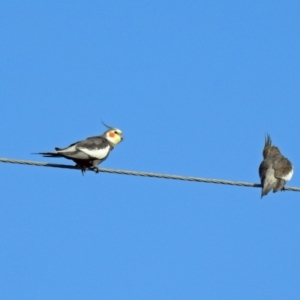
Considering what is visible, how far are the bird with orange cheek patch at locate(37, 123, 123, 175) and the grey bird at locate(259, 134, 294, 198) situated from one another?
2.44 m

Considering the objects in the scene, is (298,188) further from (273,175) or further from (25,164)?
(25,164)

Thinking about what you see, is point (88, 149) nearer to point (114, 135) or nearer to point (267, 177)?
point (114, 135)

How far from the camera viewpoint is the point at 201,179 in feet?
36.7

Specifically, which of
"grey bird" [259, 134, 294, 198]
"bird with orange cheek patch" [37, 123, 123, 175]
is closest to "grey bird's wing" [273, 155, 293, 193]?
"grey bird" [259, 134, 294, 198]

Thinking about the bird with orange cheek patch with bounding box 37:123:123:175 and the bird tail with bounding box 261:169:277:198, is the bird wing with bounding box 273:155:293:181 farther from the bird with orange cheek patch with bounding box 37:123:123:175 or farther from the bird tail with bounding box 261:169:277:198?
the bird with orange cheek patch with bounding box 37:123:123:175

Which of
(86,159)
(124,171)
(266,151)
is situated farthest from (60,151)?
(266,151)

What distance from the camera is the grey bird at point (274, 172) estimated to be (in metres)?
14.0

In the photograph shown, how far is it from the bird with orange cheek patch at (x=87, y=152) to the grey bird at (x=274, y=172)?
2437 millimetres

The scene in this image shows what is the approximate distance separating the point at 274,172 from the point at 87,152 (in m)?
2.93

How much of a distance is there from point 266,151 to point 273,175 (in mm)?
2053

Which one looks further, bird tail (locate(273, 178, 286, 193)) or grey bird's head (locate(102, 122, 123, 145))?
grey bird's head (locate(102, 122, 123, 145))

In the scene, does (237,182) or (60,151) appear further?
(60,151)

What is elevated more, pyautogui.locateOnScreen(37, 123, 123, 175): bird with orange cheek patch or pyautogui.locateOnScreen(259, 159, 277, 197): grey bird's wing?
pyautogui.locateOnScreen(259, 159, 277, 197): grey bird's wing

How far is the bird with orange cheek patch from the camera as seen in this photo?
43.2 feet
